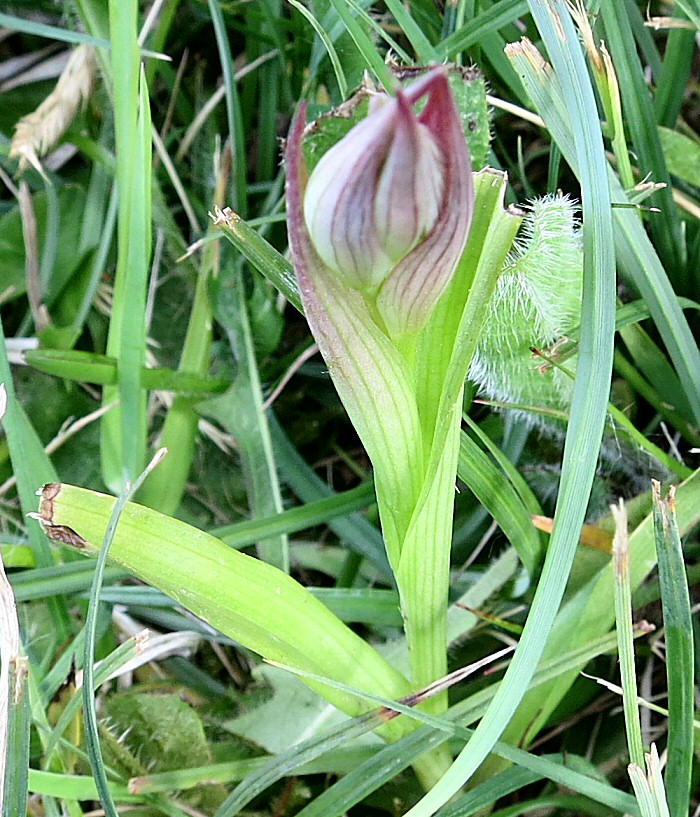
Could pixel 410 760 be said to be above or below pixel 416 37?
below

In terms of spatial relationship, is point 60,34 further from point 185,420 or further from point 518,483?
point 518,483

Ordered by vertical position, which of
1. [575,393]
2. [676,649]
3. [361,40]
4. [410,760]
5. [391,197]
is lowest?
[410,760]

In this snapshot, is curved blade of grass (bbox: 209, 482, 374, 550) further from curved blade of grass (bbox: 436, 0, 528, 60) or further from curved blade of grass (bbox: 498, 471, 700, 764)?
curved blade of grass (bbox: 436, 0, 528, 60)

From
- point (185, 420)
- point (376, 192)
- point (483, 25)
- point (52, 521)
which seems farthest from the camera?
point (185, 420)

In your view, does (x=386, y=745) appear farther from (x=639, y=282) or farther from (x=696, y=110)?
(x=696, y=110)

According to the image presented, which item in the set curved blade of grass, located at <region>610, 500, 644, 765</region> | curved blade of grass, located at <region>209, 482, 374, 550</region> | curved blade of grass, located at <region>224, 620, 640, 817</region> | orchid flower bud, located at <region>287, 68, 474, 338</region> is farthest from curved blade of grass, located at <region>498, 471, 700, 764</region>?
orchid flower bud, located at <region>287, 68, 474, 338</region>

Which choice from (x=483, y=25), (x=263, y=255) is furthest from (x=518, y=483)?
(x=483, y=25)

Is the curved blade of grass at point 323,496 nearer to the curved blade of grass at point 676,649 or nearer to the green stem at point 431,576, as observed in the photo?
the green stem at point 431,576
